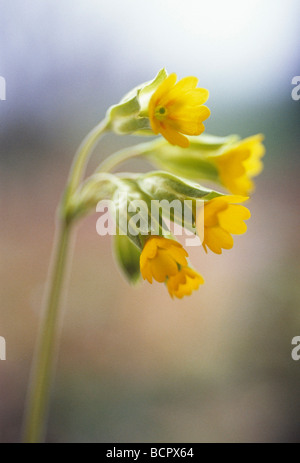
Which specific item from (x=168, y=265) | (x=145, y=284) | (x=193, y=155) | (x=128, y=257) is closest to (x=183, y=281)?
(x=168, y=265)

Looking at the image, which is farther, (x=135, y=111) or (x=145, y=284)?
(x=145, y=284)

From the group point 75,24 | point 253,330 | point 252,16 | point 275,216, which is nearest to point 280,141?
point 275,216

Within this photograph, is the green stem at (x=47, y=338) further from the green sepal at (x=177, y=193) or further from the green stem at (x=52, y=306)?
the green sepal at (x=177, y=193)

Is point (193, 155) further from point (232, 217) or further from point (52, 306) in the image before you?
point (52, 306)

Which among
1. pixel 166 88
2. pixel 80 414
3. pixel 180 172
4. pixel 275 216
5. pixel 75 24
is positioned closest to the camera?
pixel 166 88

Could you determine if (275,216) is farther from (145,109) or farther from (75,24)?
(145,109)
